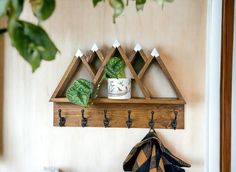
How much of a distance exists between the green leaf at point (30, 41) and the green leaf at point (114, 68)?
1.15 meters

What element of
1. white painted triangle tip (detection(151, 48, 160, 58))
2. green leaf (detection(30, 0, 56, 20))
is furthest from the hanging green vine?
white painted triangle tip (detection(151, 48, 160, 58))

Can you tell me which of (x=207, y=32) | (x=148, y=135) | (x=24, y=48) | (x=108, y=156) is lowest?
(x=108, y=156)

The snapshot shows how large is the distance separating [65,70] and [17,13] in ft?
4.42

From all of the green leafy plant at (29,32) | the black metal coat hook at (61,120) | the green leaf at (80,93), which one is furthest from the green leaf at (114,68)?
the green leafy plant at (29,32)

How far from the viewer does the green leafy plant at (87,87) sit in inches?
61.7

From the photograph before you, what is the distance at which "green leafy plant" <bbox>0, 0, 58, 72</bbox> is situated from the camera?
0.42 meters

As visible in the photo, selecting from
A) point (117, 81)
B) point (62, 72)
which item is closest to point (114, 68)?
point (117, 81)

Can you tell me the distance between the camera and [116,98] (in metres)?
1.60

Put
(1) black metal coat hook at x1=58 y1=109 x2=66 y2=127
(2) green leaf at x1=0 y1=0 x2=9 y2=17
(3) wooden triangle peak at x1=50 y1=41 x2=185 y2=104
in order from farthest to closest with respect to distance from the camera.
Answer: (1) black metal coat hook at x1=58 y1=109 x2=66 y2=127
(3) wooden triangle peak at x1=50 y1=41 x2=185 y2=104
(2) green leaf at x1=0 y1=0 x2=9 y2=17

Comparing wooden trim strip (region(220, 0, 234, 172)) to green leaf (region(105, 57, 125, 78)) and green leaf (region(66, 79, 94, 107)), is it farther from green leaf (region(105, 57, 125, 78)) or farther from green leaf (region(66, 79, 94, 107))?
green leaf (region(66, 79, 94, 107))

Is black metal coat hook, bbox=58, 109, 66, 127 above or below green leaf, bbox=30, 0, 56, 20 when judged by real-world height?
below

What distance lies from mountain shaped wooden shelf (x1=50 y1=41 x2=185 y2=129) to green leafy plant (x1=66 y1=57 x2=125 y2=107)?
4 centimetres

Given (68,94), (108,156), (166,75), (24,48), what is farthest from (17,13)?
(108,156)

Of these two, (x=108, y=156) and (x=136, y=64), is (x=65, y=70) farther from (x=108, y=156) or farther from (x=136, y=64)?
(x=108, y=156)
